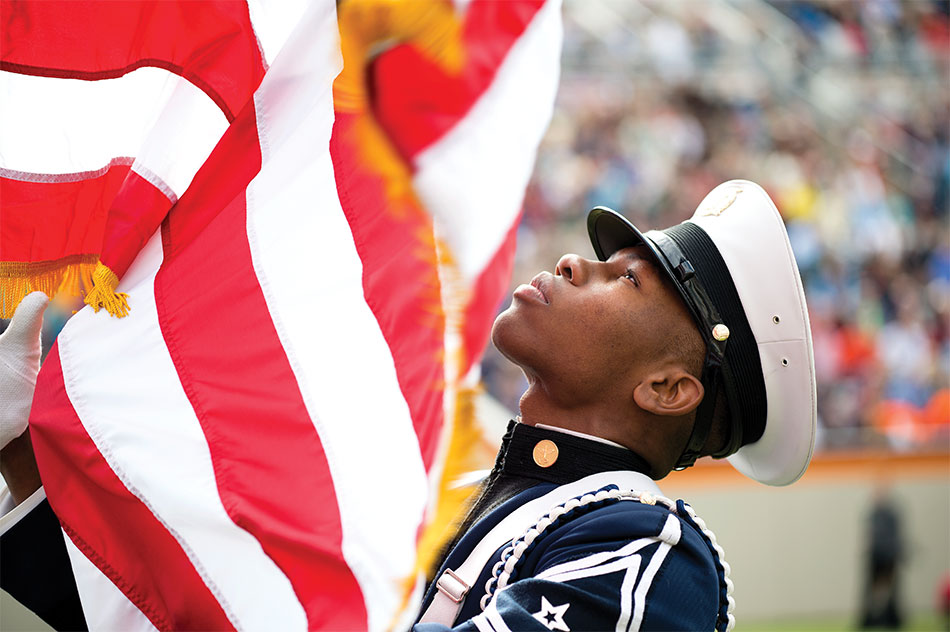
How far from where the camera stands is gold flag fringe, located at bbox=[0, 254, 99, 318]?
2.16m

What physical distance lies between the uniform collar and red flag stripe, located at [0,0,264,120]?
2.92ft

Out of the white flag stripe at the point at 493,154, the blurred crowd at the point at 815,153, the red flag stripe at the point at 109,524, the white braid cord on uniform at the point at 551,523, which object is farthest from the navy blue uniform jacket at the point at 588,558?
the blurred crowd at the point at 815,153

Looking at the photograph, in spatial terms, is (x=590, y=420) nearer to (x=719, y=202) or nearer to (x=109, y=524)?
(x=719, y=202)

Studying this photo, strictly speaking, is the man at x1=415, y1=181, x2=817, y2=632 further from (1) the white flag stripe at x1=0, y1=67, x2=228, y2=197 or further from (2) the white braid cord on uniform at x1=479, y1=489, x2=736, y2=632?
(1) the white flag stripe at x1=0, y1=67, x2=228, y2=197

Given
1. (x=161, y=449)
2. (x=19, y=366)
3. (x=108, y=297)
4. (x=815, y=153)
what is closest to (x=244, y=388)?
(x=161, y=449)

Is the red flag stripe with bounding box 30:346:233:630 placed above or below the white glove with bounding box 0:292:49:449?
below

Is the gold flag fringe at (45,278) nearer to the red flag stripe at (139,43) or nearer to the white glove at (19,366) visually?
the white glove at (19,366)

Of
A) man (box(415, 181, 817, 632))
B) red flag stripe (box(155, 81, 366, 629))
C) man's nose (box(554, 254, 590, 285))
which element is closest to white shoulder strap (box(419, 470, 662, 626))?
man (box(415, 181, 817, 632))

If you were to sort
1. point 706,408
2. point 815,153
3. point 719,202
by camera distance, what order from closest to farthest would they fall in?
point 706,408
point 719,202
point 815,153

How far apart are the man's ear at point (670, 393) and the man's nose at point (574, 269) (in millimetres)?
252

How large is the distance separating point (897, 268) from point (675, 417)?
11243 millimetres

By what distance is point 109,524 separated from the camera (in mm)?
2014

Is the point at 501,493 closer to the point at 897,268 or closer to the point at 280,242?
the point at 280,242

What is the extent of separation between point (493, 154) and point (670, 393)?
65 centimetres
